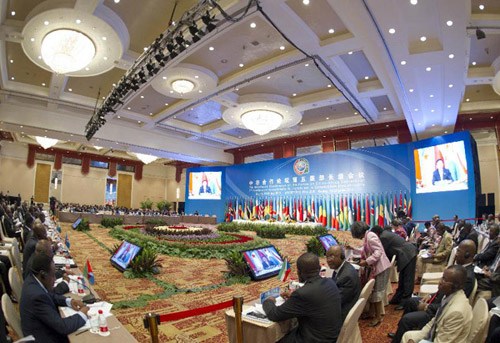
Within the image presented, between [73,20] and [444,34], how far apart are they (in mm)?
7853

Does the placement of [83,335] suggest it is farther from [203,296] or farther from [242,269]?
[242,269]

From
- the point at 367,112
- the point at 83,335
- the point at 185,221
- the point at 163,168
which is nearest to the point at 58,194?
the point at 163,168

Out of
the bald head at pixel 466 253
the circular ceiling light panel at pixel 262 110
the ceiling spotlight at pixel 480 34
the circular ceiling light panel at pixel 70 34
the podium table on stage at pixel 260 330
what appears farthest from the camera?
the circular ceiling light panel at pixel 262 110

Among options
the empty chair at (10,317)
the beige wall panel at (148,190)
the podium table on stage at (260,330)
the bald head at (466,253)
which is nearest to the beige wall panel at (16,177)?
the beige wall panel at (148,190)

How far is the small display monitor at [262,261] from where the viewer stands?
5.92m

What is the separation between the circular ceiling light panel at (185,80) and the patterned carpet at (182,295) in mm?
5450

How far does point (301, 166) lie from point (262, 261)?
11.8 m

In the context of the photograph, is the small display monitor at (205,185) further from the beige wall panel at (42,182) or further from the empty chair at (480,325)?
the empty chair at (480,325)

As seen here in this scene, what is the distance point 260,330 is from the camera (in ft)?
7.58

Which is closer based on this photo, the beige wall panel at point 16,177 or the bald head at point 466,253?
the bald head at point 466,253

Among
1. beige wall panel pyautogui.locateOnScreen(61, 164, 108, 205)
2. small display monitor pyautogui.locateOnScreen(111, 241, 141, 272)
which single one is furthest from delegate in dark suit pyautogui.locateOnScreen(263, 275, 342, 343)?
beige wall panel pyautogui.locateOnScreen(61, 164, 108, 205)

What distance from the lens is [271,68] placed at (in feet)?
31.0

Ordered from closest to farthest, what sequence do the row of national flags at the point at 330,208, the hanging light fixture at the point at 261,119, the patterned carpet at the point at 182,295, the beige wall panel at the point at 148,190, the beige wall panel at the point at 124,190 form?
the patterned carpet at the point at 182,295, the hanging light fixture at the point at 261,119, the row of national flags at the point at 330,208, the beige wall panel at the point at 124,190, the beige wall panel at the point at 148,190

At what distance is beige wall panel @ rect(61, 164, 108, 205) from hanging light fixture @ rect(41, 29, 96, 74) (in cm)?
2077
